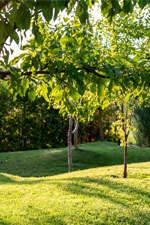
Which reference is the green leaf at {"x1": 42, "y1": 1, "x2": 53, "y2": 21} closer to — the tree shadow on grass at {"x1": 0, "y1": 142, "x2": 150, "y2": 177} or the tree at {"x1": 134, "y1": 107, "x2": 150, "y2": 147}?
the tree shadow on grass at {"x1": 0, "y1": 142, "x2": 150, "y2": 177}

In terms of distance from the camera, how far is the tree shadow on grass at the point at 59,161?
1042cm

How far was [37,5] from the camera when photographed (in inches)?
57.1

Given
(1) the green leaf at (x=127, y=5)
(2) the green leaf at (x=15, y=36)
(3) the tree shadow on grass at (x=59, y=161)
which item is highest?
(1) the green leaf at (x=127, y=5)

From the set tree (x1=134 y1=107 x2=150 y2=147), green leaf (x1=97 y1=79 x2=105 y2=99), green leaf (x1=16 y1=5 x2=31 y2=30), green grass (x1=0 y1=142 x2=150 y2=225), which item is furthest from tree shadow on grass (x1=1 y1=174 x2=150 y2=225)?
tree (x1=134 y1=107 x2=150 y2=147)

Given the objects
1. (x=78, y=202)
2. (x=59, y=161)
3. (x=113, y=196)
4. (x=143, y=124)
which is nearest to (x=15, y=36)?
(x=78, y=202)

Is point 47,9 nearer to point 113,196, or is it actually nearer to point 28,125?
point 113,196

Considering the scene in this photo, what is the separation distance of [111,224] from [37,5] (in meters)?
3.29

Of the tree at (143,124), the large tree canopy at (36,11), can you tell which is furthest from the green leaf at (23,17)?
the tree at (143,124)

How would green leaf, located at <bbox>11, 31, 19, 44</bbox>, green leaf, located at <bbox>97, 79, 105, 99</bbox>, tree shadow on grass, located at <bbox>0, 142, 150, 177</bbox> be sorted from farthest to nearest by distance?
tree shadow on grass, located at <bbox>0, 142, 150, 177</bbox> → green leaf, located at <bbox>97, 79, 105, 99</bbox> → green leaf, located at <bbox>11, 31, 19, 44</bbox>

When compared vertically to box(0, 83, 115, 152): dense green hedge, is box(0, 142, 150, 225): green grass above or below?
below

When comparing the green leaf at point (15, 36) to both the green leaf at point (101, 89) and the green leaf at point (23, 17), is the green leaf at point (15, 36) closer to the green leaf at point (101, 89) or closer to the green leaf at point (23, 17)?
the green leaf at point (23, 17)

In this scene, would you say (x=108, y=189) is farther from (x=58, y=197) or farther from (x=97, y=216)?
(x=97, y=216)

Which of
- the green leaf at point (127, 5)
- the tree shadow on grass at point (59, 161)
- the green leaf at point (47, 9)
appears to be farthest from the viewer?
the tree shadow on grass at point (59, 161)

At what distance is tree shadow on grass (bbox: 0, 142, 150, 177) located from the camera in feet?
34.2
